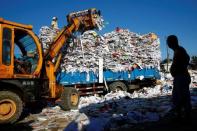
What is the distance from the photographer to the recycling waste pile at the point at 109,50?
1266 cm

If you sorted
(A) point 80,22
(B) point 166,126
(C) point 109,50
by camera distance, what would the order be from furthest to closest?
(C) point 109,50
(A) point 80,22
(B) point 166,126

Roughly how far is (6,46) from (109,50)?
6855mm

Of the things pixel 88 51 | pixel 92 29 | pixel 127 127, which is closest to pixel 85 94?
pixel 88 51

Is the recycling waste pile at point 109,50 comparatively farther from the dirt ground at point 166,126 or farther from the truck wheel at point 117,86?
the dirt ground at point 166,126

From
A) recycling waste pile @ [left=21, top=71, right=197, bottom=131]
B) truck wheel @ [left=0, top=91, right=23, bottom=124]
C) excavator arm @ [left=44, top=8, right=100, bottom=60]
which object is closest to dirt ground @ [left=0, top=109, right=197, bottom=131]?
recycling waste pile @ [left=21, top=71, right=197, bottom=131]

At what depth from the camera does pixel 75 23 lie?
12062 millimetres

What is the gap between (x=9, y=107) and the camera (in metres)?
7.82

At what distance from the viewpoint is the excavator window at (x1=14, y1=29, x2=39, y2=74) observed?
8999 mm

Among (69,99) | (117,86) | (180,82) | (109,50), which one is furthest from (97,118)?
(109,50)

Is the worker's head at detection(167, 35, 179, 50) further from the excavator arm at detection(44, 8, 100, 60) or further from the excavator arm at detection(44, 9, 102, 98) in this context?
the excavator arm at detection(44, 8, 100, 60)

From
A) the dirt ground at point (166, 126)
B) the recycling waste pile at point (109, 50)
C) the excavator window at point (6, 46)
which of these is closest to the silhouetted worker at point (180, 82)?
the dirt ground at point (166, 126)

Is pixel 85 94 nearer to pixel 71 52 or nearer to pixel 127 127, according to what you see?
pixel 71 52

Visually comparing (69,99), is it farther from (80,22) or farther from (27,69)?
(80,22)

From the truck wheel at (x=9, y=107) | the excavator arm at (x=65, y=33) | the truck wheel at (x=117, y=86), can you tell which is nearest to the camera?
the truck wheel at (x=9, y=107)
